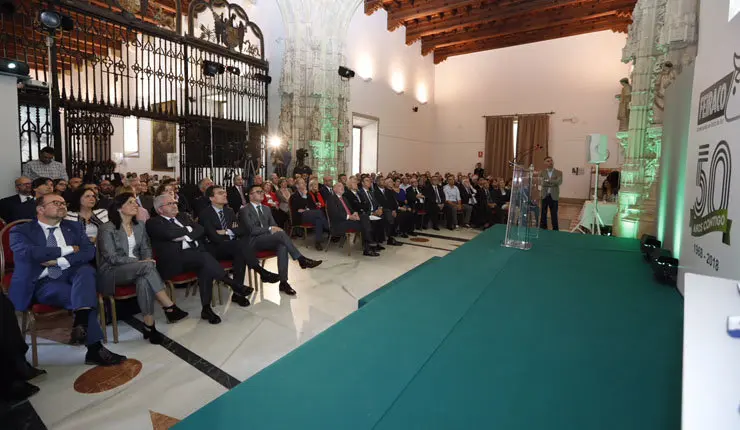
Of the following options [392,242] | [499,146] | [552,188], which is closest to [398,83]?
[499,146]

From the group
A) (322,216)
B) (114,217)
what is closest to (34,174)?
(114,217)

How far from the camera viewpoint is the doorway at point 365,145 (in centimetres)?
1137

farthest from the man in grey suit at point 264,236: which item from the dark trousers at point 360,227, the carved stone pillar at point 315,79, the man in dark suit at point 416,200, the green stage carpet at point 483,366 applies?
the carved stone pillar at point 315,79

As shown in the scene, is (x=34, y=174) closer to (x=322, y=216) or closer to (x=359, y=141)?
(x=322, y=216)

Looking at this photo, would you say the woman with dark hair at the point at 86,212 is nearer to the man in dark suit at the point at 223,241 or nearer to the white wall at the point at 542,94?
the man in dark suit at the point at 223,241

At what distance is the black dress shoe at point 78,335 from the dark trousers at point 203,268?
0.78 meters

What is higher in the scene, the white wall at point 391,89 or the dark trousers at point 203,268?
the white wall at point 391,89

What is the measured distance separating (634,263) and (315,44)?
786cm

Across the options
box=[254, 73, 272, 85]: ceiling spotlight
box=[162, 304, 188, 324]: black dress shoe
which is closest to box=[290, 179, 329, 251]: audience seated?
box=[162, 304, 188, 324]: black dress shoe

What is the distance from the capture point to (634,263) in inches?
119

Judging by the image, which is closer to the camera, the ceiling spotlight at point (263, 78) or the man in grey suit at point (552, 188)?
the man in grey suit at point (552, 188)

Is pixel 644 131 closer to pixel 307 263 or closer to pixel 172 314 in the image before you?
pixel 307 263

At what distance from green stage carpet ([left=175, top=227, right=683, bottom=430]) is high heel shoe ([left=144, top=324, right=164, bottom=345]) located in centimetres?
164

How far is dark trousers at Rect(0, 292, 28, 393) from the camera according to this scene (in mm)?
1936
